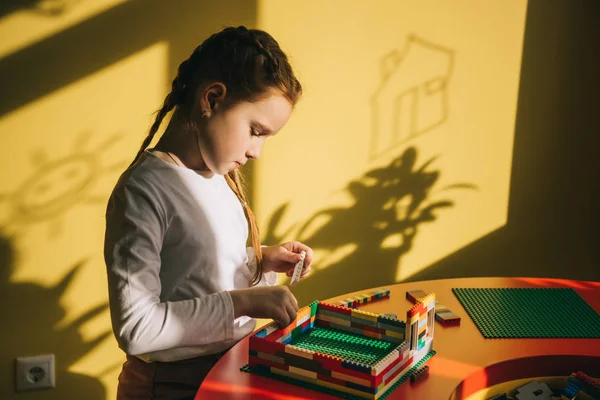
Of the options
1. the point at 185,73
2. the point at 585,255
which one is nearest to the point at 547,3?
the point at 585,255

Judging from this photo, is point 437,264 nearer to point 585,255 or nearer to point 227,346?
point 585,255

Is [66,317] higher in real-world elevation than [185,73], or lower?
lower

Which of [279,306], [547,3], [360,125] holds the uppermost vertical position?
[547,3]

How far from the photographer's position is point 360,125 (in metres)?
2.49

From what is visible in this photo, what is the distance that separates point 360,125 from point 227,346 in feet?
4.04

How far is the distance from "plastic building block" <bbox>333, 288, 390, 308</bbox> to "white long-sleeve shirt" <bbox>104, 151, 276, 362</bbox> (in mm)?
239

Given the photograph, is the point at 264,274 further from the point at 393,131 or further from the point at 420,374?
the point at 393,131

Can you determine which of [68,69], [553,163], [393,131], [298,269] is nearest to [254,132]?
[298,269]

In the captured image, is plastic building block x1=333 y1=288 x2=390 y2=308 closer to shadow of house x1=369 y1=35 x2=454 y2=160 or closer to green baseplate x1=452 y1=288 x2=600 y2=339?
green baseplate x1=452 y1=288 x2=600 y2=339

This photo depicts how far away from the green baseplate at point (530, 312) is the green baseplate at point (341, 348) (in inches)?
10.6

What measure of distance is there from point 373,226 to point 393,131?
382mm

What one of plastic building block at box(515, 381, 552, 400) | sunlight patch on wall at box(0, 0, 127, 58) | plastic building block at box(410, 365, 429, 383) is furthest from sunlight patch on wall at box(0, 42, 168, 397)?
plastic building block at box(515, 381, 552, 400)

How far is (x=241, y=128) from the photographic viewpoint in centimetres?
143

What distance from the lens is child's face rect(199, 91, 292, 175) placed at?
142 cm
